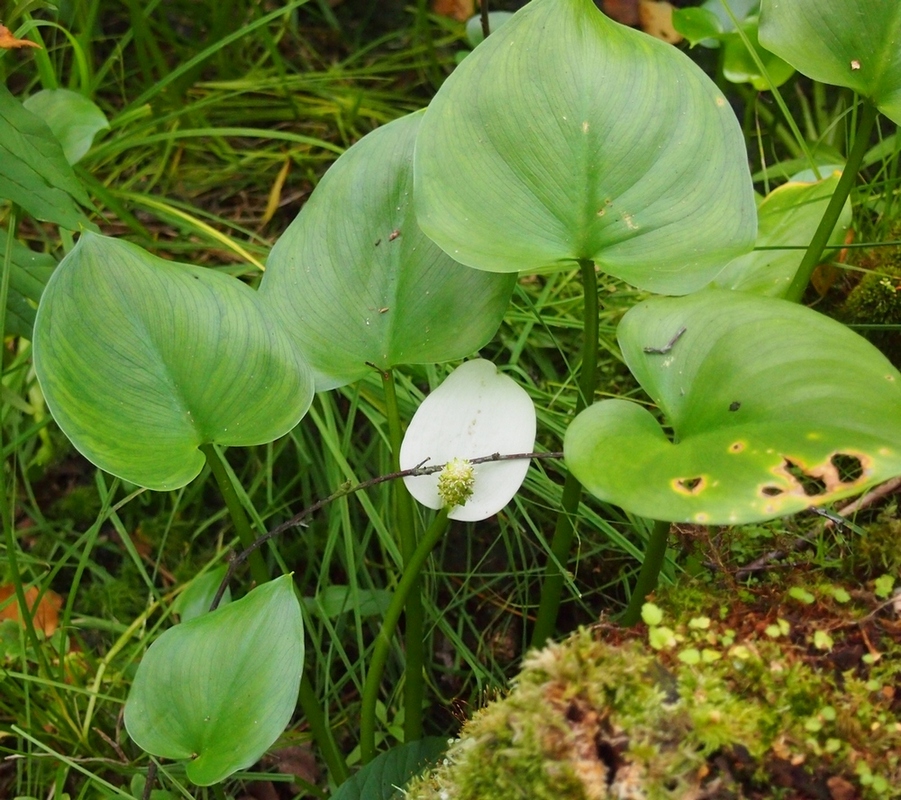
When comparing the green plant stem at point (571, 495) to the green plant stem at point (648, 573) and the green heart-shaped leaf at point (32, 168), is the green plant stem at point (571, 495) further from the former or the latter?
the green heart-shaped leaf at point (32, 168)

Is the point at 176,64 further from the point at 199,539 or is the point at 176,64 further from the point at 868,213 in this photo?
the point at 868,213

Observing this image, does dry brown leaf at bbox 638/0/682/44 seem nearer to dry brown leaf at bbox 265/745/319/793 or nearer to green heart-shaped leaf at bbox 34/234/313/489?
green heart-shaped leaf at bbox 34/234/313/489

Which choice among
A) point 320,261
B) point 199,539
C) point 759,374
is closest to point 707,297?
point 759,374

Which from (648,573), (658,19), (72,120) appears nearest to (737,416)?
(648,573)

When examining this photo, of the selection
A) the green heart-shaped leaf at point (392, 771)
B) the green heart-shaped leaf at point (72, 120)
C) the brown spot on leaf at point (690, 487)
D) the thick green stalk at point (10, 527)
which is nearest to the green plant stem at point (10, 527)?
the thick green stalk at point (10, 527)

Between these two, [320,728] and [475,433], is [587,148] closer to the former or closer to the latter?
[475,433]

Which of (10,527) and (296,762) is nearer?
(10,527)
